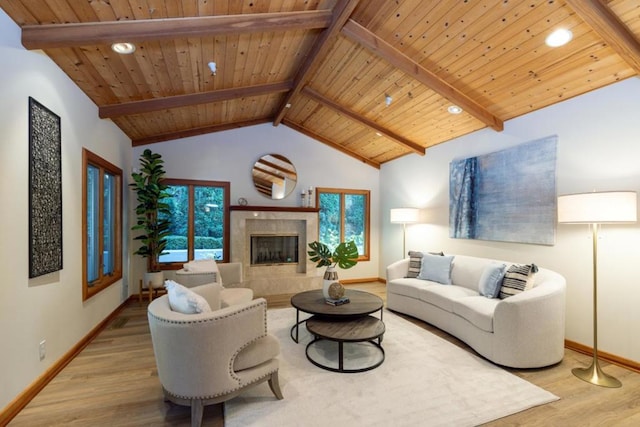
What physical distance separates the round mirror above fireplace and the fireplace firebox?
0.81m

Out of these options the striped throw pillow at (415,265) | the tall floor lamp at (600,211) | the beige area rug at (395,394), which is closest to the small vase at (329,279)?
the beige area rug at (395,394)

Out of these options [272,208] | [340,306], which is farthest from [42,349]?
[272,208]

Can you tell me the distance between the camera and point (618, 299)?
2.88m

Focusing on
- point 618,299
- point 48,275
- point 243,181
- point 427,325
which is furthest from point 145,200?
point 618,299

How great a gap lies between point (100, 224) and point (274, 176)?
295 centimetres

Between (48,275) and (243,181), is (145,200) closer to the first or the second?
(243,181)

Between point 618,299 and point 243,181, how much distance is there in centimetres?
530

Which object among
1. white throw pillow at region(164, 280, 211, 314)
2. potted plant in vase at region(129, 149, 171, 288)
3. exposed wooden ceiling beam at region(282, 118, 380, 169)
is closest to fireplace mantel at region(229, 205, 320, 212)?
potted plant in vase at region(129, 149, 171, 288)

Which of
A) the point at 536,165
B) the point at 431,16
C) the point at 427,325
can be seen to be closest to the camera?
the point at 431,16

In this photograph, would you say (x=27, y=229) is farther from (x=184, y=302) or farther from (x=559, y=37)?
(x=559, y=37)

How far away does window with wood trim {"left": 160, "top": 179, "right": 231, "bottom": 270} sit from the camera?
5.30 metres

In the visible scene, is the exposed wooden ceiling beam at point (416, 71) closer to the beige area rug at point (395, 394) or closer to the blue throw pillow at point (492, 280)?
the blue throw pillow at point (492, 280)

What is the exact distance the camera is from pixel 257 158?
19.0ft

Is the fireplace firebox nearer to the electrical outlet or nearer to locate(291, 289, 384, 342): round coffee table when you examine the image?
locate(291, 289, 384, 342): round coffee table
